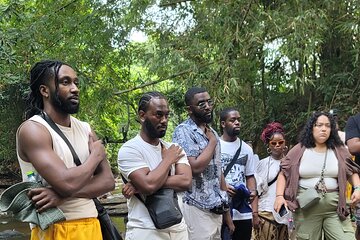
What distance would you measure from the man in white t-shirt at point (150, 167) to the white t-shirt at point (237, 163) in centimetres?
156

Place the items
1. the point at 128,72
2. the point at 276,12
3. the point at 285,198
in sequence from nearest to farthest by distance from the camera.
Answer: the point at 285,198
the point at 276,12
the point at 128,72

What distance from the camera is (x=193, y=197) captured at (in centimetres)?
411

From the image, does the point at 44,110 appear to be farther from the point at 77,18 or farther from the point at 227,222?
the point at 77,18

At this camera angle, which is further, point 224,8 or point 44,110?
point 224,8

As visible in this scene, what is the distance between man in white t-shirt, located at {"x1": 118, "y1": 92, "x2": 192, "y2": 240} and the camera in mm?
3240

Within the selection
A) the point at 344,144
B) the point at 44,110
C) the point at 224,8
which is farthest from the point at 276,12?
the point at 44,110

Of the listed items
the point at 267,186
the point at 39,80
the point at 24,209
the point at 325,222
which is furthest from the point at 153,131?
the point at 267,186

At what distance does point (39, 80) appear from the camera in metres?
2.79

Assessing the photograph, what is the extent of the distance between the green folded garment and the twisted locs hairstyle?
1.49ft

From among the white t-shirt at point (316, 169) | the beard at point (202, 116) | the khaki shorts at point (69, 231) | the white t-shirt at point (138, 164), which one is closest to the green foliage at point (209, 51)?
the white t-shirt at point (316, 169)

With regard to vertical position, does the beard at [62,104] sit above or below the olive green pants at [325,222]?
above

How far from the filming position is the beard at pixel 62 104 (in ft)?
8.93

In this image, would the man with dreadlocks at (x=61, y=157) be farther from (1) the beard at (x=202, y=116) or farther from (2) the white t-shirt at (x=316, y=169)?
(2) the white t-shirt at (x=316, y=169)

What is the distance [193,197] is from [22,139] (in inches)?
71.0
